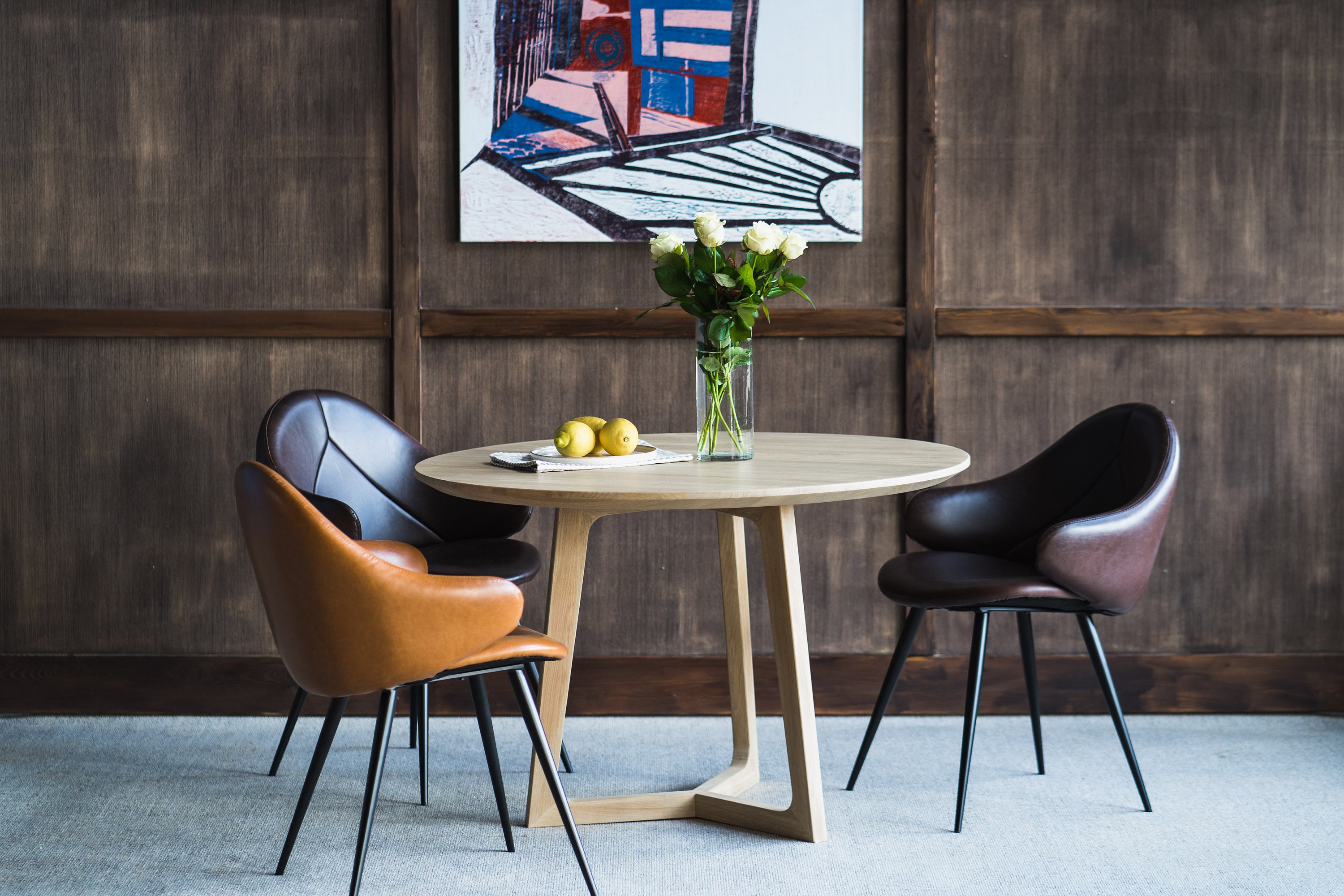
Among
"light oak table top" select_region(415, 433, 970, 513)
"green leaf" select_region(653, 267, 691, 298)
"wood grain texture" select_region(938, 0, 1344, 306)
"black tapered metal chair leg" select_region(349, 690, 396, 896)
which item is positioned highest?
"wood grain texture" select_region(938, 0, 1344, 306)

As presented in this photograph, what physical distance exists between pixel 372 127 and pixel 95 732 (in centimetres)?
191

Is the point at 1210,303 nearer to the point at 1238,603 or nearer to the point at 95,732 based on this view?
the point at 1238,603

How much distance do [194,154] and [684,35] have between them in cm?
147

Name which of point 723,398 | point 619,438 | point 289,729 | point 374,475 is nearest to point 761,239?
point 723,398

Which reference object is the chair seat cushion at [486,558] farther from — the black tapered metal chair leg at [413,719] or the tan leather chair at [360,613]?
the tan leather chair at [360,613]

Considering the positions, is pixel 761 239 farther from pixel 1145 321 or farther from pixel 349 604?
pixel 1145 321

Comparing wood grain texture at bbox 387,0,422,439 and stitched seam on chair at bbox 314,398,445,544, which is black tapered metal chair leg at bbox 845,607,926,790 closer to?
stitched seam on chair at bbox 314,398,445,544

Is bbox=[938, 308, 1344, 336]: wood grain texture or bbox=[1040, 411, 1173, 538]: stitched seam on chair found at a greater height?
bbox=[938, 308, 1344, 336]: wood grain texture

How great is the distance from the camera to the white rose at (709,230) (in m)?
2.30

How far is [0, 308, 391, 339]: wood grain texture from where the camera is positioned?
3234 millimetres

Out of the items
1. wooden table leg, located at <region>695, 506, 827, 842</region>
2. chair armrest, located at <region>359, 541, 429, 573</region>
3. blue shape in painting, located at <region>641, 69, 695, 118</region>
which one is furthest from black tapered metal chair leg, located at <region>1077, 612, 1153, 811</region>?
blue shape in painting, located at <region>641, 69, 695, 118</region>

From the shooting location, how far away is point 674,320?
3.27m

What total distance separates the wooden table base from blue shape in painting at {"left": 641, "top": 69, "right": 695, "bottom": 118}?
Answer: 1307mm

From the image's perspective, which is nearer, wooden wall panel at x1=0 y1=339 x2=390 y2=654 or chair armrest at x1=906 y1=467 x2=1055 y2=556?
chair armrest at x1=906 y1=467 x2=1055 y2=556
